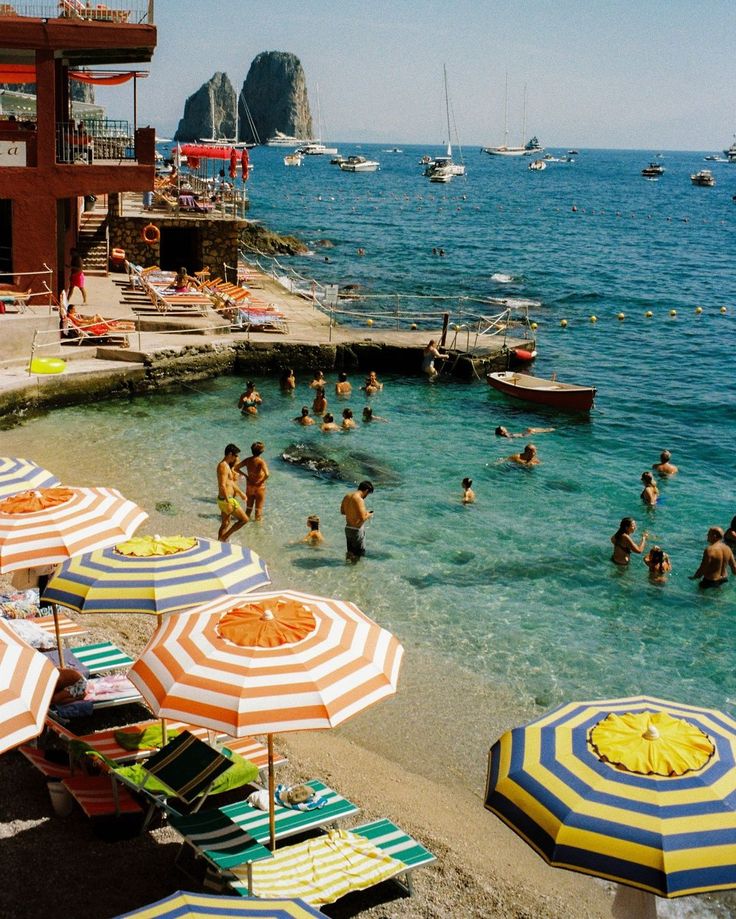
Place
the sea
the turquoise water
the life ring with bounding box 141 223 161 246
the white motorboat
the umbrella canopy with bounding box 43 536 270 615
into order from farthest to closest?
the white motorboat < the life ring with bounding box 141 223 161 246 < the turquoise water < the sea < the umbrella canopy with bounding box 43 536 270 615

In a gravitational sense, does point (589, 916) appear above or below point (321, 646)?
below

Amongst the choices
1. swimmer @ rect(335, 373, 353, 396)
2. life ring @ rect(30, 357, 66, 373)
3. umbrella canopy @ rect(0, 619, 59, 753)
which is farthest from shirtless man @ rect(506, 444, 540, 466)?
umbrella canopy @ rect(0, 619, 59, 753)

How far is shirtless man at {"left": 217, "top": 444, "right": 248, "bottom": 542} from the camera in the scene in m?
15.3

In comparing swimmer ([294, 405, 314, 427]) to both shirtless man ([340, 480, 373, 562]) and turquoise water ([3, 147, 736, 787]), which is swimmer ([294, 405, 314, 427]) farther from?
shirtless man ([340, 480, 373, 562])

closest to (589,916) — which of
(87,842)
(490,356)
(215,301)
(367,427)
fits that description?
Answer: (87,842)

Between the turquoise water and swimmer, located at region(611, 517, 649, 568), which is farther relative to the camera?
swimmer, located at region(611, 517, 649, 568)

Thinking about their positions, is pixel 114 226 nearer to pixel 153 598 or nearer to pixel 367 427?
pixel 367 427

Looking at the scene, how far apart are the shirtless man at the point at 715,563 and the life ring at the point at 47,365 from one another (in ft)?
48.5

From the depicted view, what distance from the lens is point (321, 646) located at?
7.43 metres

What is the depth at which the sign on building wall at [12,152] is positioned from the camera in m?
24.3

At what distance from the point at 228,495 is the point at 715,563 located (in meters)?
7.78

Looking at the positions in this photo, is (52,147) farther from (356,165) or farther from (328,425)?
(356,165)

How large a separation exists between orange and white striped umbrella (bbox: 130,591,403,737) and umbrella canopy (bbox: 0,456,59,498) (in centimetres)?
417

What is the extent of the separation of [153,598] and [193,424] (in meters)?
13.9
